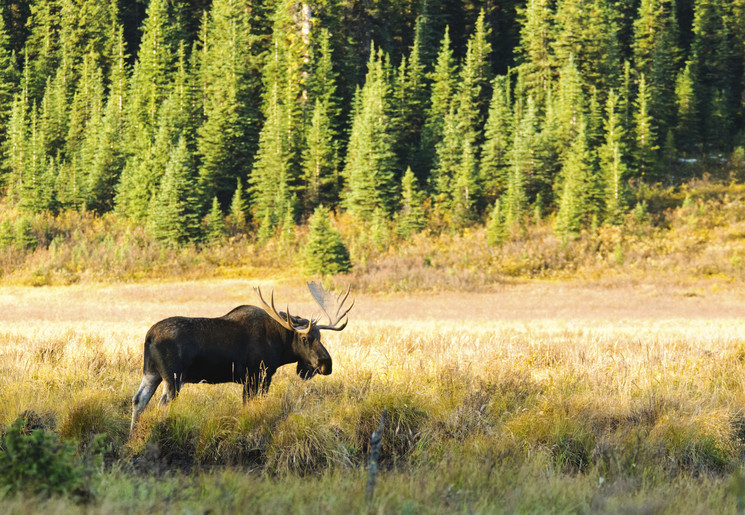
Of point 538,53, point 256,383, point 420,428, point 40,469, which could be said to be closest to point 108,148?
point 538,53

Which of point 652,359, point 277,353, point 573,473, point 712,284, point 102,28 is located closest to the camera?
point 573,473

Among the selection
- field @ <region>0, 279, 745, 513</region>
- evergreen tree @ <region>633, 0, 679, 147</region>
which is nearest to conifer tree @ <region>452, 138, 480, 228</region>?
evergreen tree @ <region>633, 0, 679, 147</region>

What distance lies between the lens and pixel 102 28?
56.8 metres

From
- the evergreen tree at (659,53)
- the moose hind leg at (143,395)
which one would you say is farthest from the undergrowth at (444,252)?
the moose hind leg at (143,395)

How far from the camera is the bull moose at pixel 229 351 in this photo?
671cm

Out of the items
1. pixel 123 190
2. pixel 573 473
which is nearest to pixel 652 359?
pixel 573 473

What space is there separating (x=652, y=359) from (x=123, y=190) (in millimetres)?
41518

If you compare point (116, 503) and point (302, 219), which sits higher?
point (302, 219)

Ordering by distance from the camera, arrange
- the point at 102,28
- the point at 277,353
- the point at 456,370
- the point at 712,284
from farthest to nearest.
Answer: the point at 102,28 → the point at 712,284 → the point at 456,370 → the point at 277,353

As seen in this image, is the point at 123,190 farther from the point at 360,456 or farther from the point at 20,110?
the point at 360,456

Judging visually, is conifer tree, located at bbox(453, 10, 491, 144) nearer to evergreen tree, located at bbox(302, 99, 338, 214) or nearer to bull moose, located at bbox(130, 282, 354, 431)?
evergreen tree, located at bbox(302, 99, 338, 214)

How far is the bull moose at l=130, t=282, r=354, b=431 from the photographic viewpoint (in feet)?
22.0

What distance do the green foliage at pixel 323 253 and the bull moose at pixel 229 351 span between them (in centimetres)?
2713

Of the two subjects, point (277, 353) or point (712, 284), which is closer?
point (277, 353)
